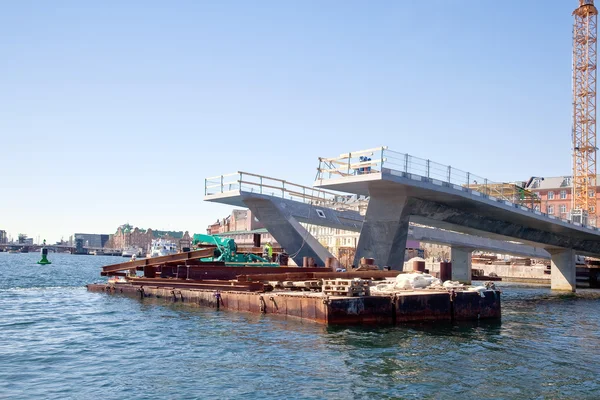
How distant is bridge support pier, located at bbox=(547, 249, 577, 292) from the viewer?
6119 centimetres

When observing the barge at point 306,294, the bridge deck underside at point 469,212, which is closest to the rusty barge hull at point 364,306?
the barge at point 306,294

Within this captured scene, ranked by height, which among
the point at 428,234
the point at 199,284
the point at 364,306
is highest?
the point at 428,234

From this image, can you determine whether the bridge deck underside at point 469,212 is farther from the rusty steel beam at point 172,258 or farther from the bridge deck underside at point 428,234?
the rusty steel beam at point 172,258

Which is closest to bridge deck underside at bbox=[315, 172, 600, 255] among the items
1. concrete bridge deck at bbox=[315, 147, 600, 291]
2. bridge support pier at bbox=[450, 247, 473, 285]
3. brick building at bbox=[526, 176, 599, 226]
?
concrete bridge deck at bbox=[315, 147, 600, 291]

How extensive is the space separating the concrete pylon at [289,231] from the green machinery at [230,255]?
91.3 inches

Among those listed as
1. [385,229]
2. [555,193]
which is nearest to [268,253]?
[385,229]

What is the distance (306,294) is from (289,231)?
1427 cm

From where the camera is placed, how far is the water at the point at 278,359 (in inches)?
543

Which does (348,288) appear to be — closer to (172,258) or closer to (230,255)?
(230,255)

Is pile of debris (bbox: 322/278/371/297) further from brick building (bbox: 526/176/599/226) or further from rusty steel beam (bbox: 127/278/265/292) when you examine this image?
brick building (bbox: 526/176/599/226)

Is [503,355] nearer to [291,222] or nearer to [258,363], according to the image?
[258,363]

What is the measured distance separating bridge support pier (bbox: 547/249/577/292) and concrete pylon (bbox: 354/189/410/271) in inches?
1314

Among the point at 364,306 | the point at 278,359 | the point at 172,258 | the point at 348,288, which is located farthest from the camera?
the point at 172,258

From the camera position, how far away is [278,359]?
664 inches
